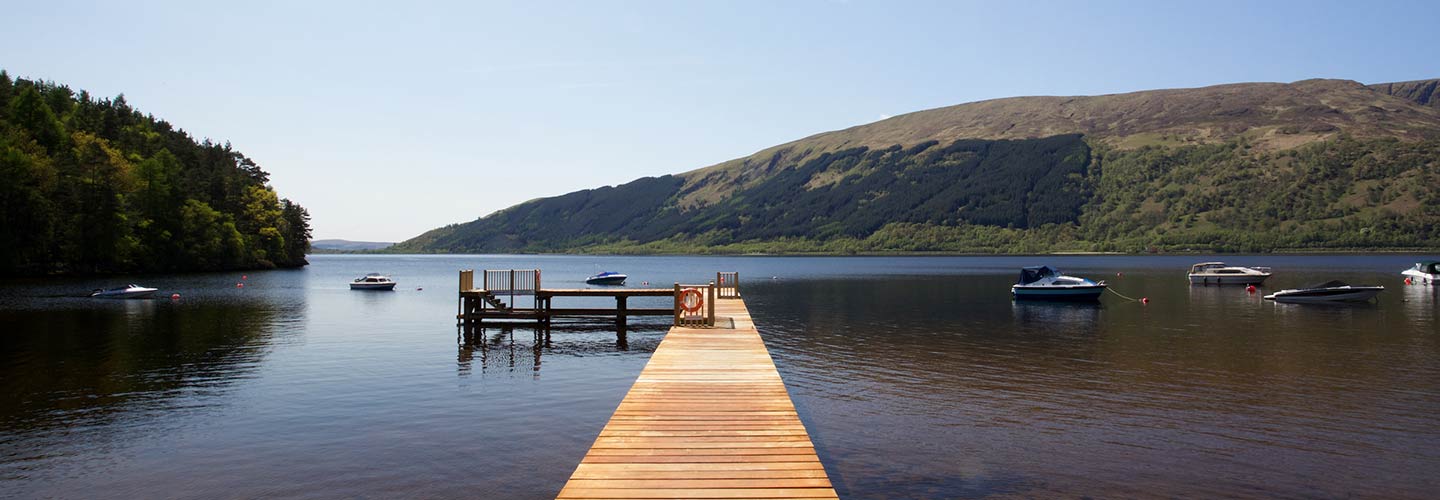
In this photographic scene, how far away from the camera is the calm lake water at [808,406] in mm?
14984

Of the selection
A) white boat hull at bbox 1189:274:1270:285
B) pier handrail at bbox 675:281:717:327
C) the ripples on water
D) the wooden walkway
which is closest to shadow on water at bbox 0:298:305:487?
the wooden walkway

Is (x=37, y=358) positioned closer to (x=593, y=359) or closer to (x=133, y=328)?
(x=133, y=328)

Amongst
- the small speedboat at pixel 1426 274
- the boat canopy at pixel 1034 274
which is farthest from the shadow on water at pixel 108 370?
the small speedboat at pixel 1426 274

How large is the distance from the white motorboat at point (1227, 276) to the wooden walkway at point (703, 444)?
82.6 meters

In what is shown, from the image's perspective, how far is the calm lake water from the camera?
15.0m

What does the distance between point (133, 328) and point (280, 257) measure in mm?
116321

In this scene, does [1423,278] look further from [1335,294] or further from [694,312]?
[694,312]

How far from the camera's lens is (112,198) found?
299ft

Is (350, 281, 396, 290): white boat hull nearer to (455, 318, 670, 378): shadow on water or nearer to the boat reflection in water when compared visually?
(455, 318, 670, 378): shadow on water

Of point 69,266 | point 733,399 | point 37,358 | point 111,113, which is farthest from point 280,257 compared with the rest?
point 733,399

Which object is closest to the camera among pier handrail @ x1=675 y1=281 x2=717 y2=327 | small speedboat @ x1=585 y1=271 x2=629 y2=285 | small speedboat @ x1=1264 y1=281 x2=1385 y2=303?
pier handrail @ x1=675 y1=281 x2=717 y2=327

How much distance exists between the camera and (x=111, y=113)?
122 m

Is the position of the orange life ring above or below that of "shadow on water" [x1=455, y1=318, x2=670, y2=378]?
above

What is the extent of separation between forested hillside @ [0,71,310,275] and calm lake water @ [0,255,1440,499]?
166 ft
